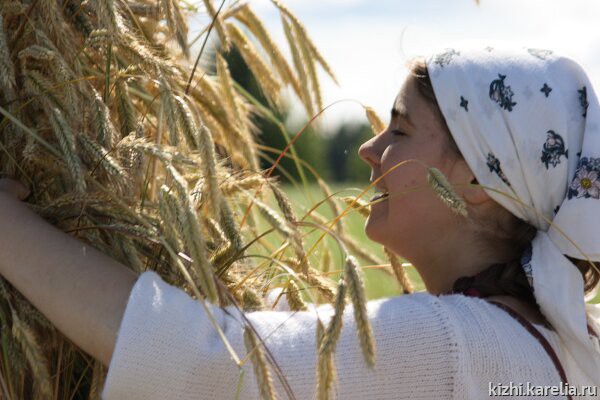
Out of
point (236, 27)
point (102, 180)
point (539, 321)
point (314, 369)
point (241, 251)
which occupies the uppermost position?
point (236, 27)

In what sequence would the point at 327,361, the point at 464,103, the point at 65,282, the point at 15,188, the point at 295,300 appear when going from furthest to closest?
the point at 464,103 < the point at 295,300 < the point at 15,188 < the point at 65,282 < the point at 327,361

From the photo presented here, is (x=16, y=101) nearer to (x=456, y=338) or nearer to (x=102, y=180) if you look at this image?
(x=102, y=180)

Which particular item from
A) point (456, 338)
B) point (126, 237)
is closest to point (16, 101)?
point (126, 237)

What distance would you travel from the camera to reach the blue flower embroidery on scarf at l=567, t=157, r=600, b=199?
177 cm

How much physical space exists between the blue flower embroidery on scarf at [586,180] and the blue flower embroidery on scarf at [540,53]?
9.4 inches

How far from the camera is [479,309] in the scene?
1594mm

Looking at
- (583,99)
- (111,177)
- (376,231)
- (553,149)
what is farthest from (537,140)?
(111,177)

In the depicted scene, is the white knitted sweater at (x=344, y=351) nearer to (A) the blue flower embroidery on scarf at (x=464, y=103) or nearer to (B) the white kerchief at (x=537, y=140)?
(B) the white kerchief at (x=537, y=140)

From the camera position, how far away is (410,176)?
1831 mm

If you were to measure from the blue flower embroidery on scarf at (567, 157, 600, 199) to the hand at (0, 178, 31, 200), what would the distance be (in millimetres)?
1059

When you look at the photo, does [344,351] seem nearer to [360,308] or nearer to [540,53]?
[360,308]

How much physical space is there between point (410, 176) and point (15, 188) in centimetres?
78

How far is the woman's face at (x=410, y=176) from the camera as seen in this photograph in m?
1.83

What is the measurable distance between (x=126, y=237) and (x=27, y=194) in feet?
0.62
